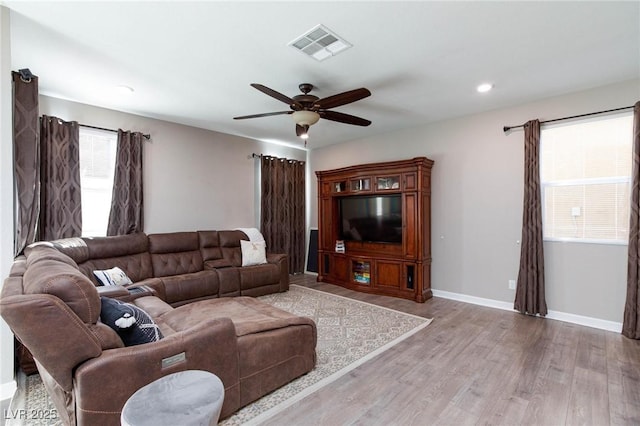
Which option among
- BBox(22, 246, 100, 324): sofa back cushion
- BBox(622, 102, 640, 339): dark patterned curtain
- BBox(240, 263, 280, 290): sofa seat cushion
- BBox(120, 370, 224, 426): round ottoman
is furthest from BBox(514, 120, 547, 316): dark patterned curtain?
BBox(22, 246, 100, 324): sofa back cushion

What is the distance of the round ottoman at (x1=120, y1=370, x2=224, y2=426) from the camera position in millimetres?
1095

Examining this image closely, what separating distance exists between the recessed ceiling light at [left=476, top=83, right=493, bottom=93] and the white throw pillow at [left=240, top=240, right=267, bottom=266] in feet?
12.5

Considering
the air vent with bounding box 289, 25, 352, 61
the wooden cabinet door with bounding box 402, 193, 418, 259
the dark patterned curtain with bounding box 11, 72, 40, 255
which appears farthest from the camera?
the wooden cabinet door with bounding box 402, 193, 418, 259

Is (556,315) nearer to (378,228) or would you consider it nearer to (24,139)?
(378,228)

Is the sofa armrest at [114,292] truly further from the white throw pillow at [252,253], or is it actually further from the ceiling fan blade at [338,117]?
the ceiling fan blade at [338,117]

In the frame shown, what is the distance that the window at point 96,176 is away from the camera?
4.02 meters

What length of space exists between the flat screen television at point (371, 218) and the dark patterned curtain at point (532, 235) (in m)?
1.64

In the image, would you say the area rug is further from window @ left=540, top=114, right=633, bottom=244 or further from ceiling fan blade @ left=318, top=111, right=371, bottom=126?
ceiling fan blade @ left=318, top=111, right=371, bottom=126

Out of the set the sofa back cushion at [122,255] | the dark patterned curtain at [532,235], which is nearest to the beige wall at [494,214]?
the dark patterned curtain at [532,235]

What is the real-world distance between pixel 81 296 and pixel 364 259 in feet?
13.4

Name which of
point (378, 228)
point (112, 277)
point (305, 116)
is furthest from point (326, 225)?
point (112, 277)

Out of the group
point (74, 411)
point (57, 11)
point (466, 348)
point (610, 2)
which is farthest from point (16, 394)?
point (610, 2)

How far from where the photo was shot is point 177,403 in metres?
1.17

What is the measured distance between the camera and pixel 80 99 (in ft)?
12.6
